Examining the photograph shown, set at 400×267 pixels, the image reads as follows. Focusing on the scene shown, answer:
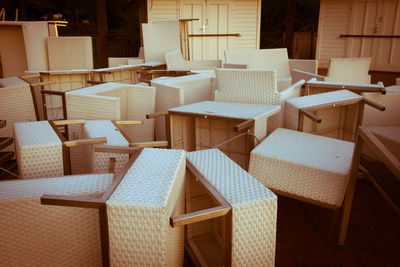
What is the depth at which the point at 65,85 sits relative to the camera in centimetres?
517

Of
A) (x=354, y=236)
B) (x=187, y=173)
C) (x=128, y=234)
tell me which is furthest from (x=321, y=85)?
(x=128, y=234)

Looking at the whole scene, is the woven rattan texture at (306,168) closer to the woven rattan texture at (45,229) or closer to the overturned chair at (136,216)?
the overturned chair at (136,216)

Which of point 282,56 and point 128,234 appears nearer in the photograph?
point 128,234

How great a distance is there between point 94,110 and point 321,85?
7.96 ft

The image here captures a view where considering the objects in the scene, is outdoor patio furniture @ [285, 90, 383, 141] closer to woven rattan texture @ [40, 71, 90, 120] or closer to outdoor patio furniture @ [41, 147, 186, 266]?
outdoor patio furniture @ [41, 147, 186, 266]

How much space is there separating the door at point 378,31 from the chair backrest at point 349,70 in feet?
19.8

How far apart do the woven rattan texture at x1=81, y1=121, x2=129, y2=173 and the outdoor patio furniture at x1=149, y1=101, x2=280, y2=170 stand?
0.73 meters

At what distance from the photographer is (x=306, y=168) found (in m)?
2.34

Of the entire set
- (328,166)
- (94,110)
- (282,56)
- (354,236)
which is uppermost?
(282,56)

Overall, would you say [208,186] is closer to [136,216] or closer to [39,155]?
[136,216]

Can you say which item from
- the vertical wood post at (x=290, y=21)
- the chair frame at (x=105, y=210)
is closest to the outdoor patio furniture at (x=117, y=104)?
the chair frame at (x=105, y=210)

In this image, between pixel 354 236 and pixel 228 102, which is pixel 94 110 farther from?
pixel 354 236

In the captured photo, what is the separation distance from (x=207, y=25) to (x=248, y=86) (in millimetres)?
7032

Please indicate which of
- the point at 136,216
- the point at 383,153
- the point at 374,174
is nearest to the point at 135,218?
the point at 136,216
